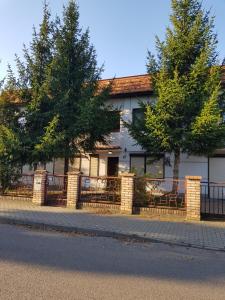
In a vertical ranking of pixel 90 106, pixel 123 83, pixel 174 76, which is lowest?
pixel 90 106

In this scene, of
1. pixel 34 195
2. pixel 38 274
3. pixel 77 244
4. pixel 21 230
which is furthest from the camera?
pixel 34 195

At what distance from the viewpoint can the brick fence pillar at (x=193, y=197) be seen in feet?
39.8

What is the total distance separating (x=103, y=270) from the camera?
6016mm

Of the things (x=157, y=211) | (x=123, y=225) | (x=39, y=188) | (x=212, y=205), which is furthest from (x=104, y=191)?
(x=212, y=205)

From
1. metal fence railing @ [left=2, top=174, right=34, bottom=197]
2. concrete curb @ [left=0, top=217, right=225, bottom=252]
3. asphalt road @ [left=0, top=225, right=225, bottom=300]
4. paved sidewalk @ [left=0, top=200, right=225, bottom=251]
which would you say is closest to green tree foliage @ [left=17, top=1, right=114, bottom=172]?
metal fence railing @ [left=2, top=174, right=34, bottom=197]

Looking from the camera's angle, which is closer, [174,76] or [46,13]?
[174,76]

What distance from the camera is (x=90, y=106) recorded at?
1655 centimetres

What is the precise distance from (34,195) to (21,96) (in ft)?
18.8

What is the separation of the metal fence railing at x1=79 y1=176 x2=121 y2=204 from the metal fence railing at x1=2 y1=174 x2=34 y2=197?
7.85 ft

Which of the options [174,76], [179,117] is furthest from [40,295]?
[174,76]

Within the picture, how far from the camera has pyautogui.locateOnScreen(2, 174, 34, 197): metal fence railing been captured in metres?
15.8

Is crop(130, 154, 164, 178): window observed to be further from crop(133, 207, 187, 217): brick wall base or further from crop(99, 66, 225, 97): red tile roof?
crop(133, 207, 187, 217): brick wall base

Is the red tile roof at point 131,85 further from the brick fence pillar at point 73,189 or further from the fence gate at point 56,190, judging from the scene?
the brick fence pillar at point 73,189

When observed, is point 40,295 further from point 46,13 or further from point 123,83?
point 123,83
